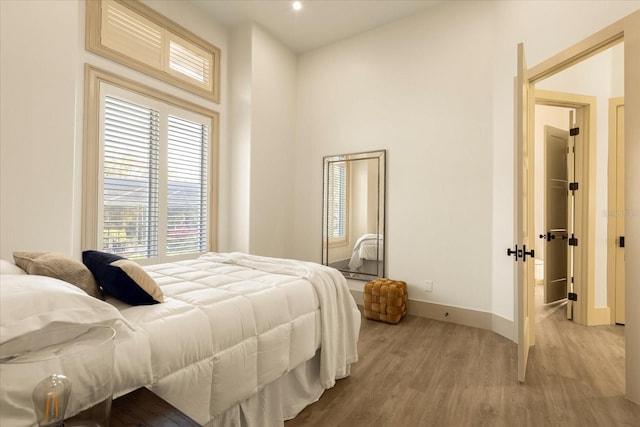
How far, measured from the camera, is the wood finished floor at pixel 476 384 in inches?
71.4

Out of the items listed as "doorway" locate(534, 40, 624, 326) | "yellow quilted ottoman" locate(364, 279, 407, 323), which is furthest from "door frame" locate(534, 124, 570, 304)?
"yellow quilted ottoman" locate(364, 279, 407, 323)

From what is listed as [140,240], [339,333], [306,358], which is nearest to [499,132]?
[339,333]

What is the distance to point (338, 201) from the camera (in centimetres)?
423

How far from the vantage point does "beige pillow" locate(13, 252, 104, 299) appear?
1284 mm

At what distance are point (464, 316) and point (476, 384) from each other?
1251 mm

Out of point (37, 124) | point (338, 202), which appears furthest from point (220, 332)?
point (338, 202)

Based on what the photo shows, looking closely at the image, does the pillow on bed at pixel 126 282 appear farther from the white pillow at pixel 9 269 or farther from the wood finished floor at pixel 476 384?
the wood finished floor at pixel 476 384

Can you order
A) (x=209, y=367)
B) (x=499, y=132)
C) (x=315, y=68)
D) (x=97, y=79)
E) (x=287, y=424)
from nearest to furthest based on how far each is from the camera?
(x=209, y=367)
(x=287, y=424)
(x=97, y=79)
(x=499, y=132)
(x=315, y=68)

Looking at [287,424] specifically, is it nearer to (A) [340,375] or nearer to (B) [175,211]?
(A) [340,375]

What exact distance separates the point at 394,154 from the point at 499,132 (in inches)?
43.6

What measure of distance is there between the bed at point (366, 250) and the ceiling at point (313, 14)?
2.62 metres

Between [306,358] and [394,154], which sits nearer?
[306,358]

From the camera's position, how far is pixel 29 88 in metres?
Answer: 2.25

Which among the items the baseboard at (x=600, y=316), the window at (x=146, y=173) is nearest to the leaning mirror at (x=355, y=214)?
the window at (x=146, y=173)
